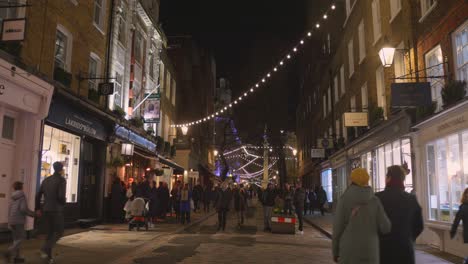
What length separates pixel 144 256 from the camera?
10852 mm

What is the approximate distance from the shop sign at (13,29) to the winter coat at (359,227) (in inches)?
361

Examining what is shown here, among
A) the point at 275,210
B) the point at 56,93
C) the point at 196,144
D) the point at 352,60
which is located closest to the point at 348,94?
the point at 352,60

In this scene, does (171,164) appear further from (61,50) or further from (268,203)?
(61,50)

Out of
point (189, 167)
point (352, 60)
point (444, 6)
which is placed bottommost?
point (189, 167)

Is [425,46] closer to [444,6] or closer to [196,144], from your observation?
[444,6]

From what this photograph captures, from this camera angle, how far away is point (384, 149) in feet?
61.8

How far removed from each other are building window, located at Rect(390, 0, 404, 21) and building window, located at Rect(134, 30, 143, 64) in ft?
43.2

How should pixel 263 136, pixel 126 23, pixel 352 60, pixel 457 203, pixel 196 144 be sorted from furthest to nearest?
pixel 263 136
pixel 196 144
pixel 352 60
pixel 126 23
pixel 457 203

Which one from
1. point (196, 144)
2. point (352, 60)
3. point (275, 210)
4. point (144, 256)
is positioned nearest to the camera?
point (144, 256)

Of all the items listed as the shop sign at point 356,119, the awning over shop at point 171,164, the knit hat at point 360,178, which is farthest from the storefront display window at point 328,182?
the knit hat at point 360,178

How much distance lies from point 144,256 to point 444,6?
10940 mm

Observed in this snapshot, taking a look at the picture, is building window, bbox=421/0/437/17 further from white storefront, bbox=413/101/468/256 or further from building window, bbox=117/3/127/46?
building window, bbox=117/3/127/46

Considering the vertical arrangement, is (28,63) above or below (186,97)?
below

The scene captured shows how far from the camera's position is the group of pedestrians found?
458 cm
